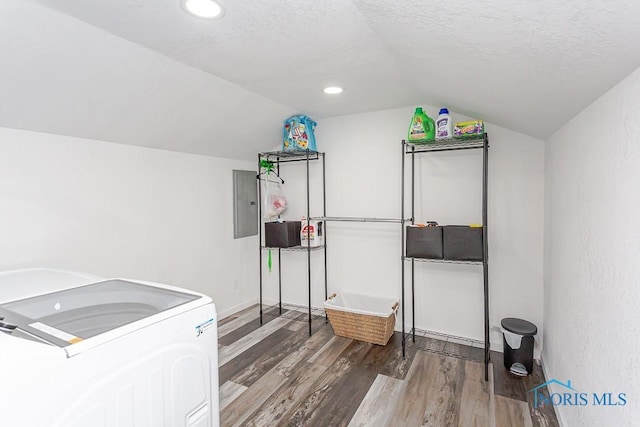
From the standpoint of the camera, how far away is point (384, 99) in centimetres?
264


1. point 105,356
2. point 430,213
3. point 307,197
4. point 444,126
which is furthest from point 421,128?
point 105,356

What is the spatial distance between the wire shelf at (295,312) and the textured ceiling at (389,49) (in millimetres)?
2063

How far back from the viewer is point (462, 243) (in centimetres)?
235

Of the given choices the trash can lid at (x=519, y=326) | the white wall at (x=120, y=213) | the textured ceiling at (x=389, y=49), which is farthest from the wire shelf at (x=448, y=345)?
the white wall at (x=120, y=213)

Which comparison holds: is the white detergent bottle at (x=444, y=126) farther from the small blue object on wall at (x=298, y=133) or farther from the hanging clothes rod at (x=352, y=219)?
the small blue object on wall at (x=298, y=133)

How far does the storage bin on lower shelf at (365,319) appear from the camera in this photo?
107 inches

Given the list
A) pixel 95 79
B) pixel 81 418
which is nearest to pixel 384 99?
pixel 95 79

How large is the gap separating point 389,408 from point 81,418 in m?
1.63

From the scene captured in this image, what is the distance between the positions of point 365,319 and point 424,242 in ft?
2.69

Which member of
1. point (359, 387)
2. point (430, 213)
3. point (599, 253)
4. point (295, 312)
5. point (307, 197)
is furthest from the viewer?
point (295, 312)

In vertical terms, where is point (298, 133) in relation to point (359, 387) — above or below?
above

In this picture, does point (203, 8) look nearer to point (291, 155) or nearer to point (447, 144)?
point (447, 144)

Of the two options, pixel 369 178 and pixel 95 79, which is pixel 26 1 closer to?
pixel 95 79

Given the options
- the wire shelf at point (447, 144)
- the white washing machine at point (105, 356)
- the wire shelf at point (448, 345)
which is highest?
the wire shelf at point (447, 144)
